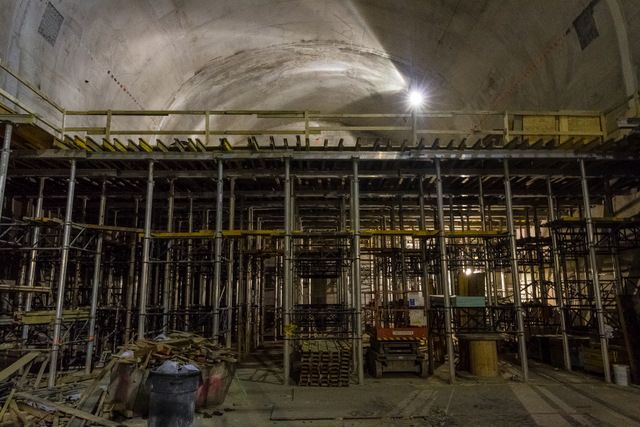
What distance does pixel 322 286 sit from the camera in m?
25.3

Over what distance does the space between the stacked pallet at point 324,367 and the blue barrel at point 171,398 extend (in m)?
4.10

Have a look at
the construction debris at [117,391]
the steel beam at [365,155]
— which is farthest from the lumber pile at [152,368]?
the steel beam at [365,155]

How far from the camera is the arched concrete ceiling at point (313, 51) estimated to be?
39.7 feet

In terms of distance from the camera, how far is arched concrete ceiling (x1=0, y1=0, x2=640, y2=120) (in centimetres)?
1210

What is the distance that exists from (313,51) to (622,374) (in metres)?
15.1

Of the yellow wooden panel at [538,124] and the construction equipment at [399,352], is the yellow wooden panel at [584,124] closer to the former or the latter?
the yellow wooden panel at [538,124]

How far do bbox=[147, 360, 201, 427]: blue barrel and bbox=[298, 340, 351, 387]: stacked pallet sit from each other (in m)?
4.10

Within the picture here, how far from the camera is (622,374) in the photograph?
34.1 ft

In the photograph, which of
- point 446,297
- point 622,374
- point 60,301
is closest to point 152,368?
point 60,301

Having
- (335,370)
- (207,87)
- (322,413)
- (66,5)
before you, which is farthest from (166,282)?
(207,87)

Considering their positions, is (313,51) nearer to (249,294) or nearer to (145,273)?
(249,294)

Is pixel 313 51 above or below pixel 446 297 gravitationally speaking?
above

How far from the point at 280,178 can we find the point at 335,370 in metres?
5.80

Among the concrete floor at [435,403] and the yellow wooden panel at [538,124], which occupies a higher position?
the yellow wooden panel at [538,124]
